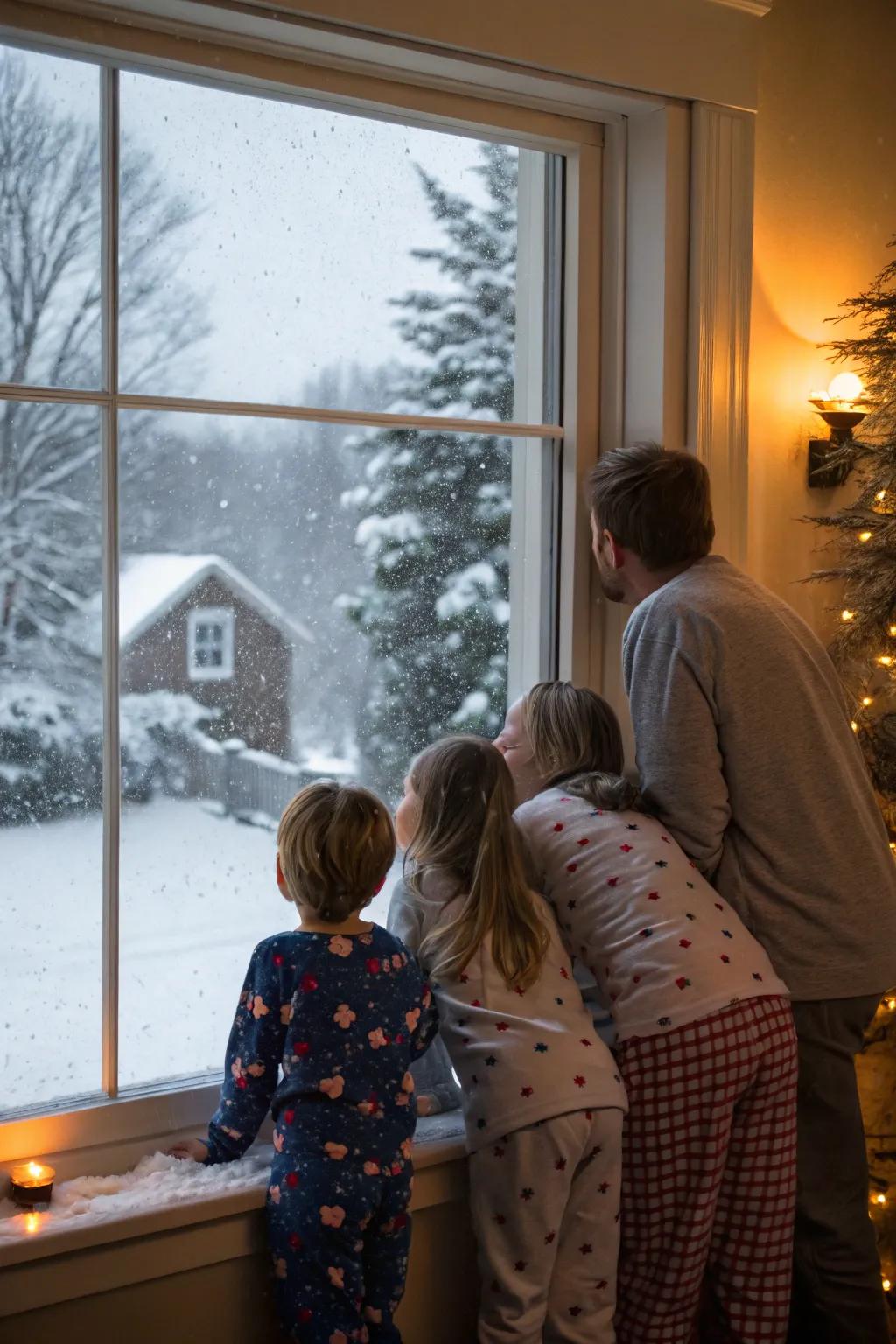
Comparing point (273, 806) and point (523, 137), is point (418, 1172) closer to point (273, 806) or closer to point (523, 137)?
point (273, 806)

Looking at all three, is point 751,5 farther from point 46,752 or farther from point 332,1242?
point 332,1242

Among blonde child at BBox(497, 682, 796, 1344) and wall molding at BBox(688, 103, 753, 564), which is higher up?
wall molding at BBox(688, 103, 753, 564)

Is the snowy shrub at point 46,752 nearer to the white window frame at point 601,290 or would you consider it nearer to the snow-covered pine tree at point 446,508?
the snow-covered pine tree at point 446,508

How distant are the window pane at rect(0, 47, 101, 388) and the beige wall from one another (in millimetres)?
1273

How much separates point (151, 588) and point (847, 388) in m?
1.44

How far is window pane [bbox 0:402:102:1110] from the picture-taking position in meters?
1.81

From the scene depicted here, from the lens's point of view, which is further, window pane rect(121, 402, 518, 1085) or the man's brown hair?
the man's brown hair

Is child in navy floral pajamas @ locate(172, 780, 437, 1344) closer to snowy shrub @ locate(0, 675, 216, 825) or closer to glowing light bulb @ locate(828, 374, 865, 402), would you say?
snowy shrub @ locate(0, 675, 216, 825)

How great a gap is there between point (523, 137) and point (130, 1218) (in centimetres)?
189

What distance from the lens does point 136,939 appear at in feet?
6.34

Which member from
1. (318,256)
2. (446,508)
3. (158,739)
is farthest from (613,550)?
(158,739)

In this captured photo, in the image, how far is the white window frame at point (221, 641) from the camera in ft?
6.46

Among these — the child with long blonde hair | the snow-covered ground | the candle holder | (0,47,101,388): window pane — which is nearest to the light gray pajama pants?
the child with long blonde hair

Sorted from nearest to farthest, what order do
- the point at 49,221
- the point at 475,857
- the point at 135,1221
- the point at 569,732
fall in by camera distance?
the point at 135,1221 < the point at 49,221 < the point at 475,857 < the point at 569,732
